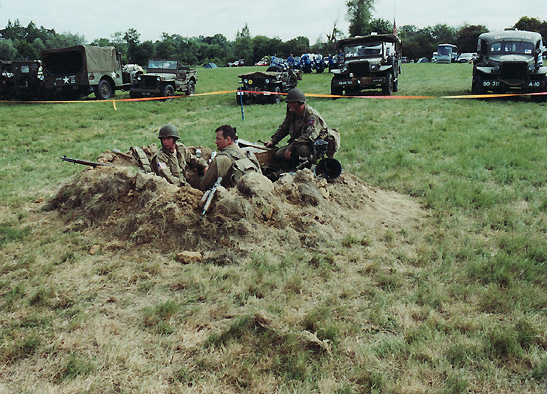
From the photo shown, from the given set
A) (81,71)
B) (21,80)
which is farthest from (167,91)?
(21,80)

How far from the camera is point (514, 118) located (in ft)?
37.6

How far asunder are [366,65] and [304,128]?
1039cm

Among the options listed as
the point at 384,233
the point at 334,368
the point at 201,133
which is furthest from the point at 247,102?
the point at 334,368

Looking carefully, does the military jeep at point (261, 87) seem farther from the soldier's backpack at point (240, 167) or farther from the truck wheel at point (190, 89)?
the soldier's backpack at point (240, 167)

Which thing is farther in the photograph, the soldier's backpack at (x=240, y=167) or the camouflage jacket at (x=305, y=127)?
the camouflage jacket at (x=305, y=127)

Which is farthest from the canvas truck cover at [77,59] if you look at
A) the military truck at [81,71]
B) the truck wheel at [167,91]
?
the truck wheel at [167,91]

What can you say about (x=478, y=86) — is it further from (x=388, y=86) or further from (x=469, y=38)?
(x=469, y=38)

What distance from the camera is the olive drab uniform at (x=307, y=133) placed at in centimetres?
668

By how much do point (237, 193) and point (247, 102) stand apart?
12639 millimetres

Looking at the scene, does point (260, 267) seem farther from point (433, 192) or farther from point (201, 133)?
point (201, 133)

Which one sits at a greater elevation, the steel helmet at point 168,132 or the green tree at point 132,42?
Result: the green tree at point 132,42

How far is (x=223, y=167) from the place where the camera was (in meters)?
5.41

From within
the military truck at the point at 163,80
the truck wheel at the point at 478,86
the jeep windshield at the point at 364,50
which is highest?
the jeep windshield at the point at 364,50

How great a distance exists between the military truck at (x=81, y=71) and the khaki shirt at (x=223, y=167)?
14.3m
